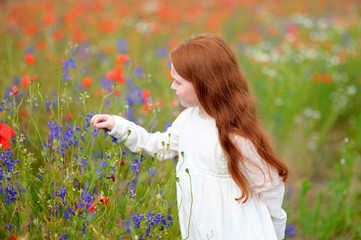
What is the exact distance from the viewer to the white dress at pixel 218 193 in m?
1.50

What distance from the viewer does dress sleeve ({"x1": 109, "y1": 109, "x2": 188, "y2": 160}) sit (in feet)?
5.19

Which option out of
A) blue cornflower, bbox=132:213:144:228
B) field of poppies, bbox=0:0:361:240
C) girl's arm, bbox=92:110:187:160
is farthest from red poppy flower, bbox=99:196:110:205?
girl's arm, bbox=92:110:187:160

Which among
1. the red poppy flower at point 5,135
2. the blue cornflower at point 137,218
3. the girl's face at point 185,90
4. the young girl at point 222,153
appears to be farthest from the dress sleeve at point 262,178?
the red poppy flower at point 5,135

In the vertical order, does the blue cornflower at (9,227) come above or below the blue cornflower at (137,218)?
above

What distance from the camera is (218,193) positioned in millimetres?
1514

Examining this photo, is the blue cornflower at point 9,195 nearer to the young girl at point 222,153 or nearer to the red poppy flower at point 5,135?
the red poppy flower at point 5,135

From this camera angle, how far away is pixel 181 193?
5.04 feet

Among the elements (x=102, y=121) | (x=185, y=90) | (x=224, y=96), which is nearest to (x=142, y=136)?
(x=102, y=121)

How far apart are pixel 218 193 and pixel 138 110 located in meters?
1.16

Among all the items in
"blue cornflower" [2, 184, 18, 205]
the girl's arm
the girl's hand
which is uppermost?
the girl's hand

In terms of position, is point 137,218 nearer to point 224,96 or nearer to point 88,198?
point 88,198

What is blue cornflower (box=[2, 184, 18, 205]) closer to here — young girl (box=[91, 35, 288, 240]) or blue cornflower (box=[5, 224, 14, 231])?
blue cornflower (box=[5, 224, 14, 231])

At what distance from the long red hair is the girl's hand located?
0.35 meters

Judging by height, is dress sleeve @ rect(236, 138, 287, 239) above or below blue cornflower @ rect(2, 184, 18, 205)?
below
